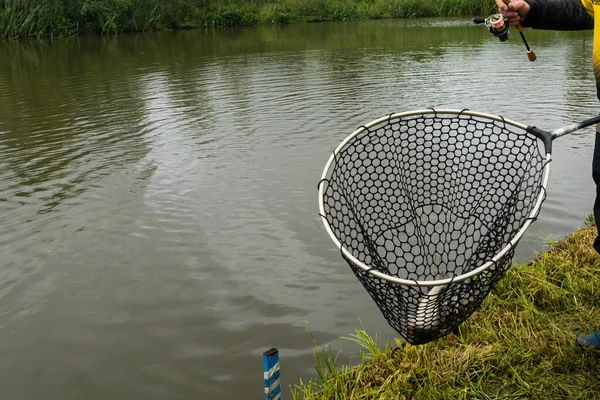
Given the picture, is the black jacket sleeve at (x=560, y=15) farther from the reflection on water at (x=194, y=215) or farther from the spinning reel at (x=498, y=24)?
the reflection on water at (x=194, y=215)

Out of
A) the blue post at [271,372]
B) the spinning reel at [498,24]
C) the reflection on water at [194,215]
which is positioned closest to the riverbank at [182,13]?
the reflection on water at [194,215]

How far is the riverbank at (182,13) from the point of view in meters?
Answer: 28.3

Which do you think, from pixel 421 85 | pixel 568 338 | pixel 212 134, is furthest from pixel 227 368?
pixel 421 85

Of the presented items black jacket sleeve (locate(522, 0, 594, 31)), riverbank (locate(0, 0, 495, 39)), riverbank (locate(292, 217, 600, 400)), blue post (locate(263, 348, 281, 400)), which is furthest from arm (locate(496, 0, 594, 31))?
riverbank (locate(0, 0, 495, 39))

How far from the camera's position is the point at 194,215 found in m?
5.59

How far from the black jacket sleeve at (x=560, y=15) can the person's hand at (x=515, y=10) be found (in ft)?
0.11

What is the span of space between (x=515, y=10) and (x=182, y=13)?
1362 inches

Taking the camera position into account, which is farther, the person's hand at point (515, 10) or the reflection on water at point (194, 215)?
the reflection on water at point (194, 215)

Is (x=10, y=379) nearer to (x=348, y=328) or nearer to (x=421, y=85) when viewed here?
(x=348, y=328)

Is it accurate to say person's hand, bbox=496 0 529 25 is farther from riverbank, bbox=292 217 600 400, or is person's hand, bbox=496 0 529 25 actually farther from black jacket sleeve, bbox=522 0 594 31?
riverbank, bbox=292 217 600 400

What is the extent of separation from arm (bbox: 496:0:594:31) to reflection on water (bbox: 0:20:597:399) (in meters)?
2.14

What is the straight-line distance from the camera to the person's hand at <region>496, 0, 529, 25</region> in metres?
2.66

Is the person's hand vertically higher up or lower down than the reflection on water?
higher up

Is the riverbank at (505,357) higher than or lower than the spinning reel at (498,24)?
lower
